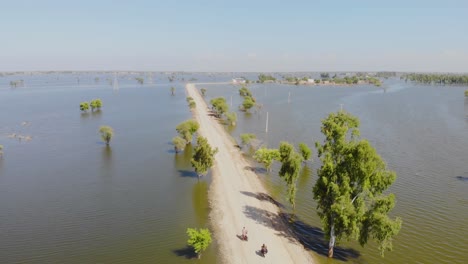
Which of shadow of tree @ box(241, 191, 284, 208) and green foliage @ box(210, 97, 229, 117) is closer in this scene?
shadow of tree @ box(241, 191, 284, 208)

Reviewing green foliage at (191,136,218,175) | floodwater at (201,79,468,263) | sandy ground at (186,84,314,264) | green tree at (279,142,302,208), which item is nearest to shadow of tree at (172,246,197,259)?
sandy ground at (186,84,314,264)

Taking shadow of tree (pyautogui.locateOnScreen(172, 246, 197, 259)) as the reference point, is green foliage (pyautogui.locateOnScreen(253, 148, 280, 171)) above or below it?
above

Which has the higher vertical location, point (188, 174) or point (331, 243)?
point (331, 243)

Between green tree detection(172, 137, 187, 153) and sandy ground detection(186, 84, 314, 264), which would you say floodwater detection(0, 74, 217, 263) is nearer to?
green tree detection(172, 137, 187, 153)

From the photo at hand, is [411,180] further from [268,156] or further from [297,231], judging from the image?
[297,231]

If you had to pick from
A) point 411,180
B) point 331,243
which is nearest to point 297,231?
point 331,243

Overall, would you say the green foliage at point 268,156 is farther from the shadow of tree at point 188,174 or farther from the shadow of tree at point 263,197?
the shadow of tree at point 188,174

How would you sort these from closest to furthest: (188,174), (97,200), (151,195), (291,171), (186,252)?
(186,252), (291,171), (97,200), (151,195), (188,174)
